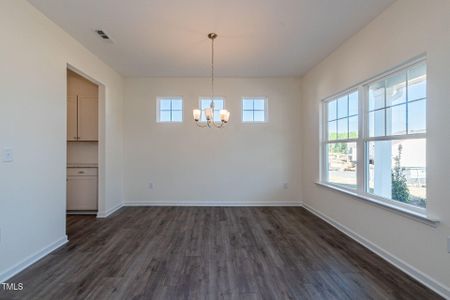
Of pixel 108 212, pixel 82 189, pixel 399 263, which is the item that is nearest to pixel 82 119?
pixel 82 189

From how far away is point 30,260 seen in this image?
2492mm

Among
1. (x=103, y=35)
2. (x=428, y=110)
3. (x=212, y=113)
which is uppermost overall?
(x=103, y=35)

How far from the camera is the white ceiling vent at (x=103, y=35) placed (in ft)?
10.2

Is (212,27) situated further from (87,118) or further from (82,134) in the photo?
(82,134)

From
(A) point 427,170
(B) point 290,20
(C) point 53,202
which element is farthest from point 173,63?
(A) point 427,170

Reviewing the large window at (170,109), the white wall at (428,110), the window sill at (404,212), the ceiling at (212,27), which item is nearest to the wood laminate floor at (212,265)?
the white wall at (428,110)

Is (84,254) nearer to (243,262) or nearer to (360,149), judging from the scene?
(243,262)

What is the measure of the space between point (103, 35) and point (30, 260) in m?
2.97

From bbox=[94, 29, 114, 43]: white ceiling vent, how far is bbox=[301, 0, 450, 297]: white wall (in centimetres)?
350

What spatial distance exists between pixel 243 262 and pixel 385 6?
3.31 m

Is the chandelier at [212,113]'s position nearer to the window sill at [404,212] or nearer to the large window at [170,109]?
the large window at [170,109]

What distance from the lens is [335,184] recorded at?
3914 mm

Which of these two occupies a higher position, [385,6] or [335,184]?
[385,6]

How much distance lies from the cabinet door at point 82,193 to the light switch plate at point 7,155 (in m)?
2.22
